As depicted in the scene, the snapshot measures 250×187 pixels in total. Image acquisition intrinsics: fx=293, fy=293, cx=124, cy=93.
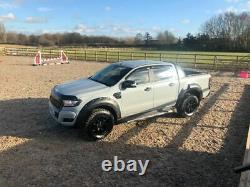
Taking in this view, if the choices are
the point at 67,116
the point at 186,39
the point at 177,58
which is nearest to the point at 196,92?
the point at 67,116

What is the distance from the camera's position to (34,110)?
891cm

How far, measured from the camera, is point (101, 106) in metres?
6.54

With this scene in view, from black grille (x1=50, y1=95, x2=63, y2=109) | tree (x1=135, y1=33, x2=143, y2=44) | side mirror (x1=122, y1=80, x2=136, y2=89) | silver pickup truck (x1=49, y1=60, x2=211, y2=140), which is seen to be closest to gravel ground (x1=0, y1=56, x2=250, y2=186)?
silver pickup truck (x1=49, y1=60, x2=211, y2=140)

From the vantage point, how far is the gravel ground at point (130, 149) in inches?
197

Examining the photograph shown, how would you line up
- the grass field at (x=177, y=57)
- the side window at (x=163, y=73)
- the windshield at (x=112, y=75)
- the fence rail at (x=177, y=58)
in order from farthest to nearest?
the grass field at (x=177, y=57) < the fence rail at (x=177, y=58) < the side window at (x=163, y=73) < the windshield at (x=112, y=75)

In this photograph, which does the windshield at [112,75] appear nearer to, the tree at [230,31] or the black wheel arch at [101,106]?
the black wheel arch at [101,106]

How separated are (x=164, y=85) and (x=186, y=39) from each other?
217ft

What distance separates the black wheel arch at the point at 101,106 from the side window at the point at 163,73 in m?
1.48

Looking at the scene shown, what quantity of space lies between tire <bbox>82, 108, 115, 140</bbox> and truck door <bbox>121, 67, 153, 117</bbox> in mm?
494

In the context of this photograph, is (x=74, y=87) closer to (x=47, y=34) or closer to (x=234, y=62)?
(x=234, y=62)

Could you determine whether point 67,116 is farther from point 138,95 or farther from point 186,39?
point 186,39

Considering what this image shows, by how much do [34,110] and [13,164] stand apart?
3640mm

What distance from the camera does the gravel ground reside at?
499 centimetres

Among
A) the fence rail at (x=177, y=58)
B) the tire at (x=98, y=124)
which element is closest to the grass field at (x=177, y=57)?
the fence rail at (x=177, y=58)
